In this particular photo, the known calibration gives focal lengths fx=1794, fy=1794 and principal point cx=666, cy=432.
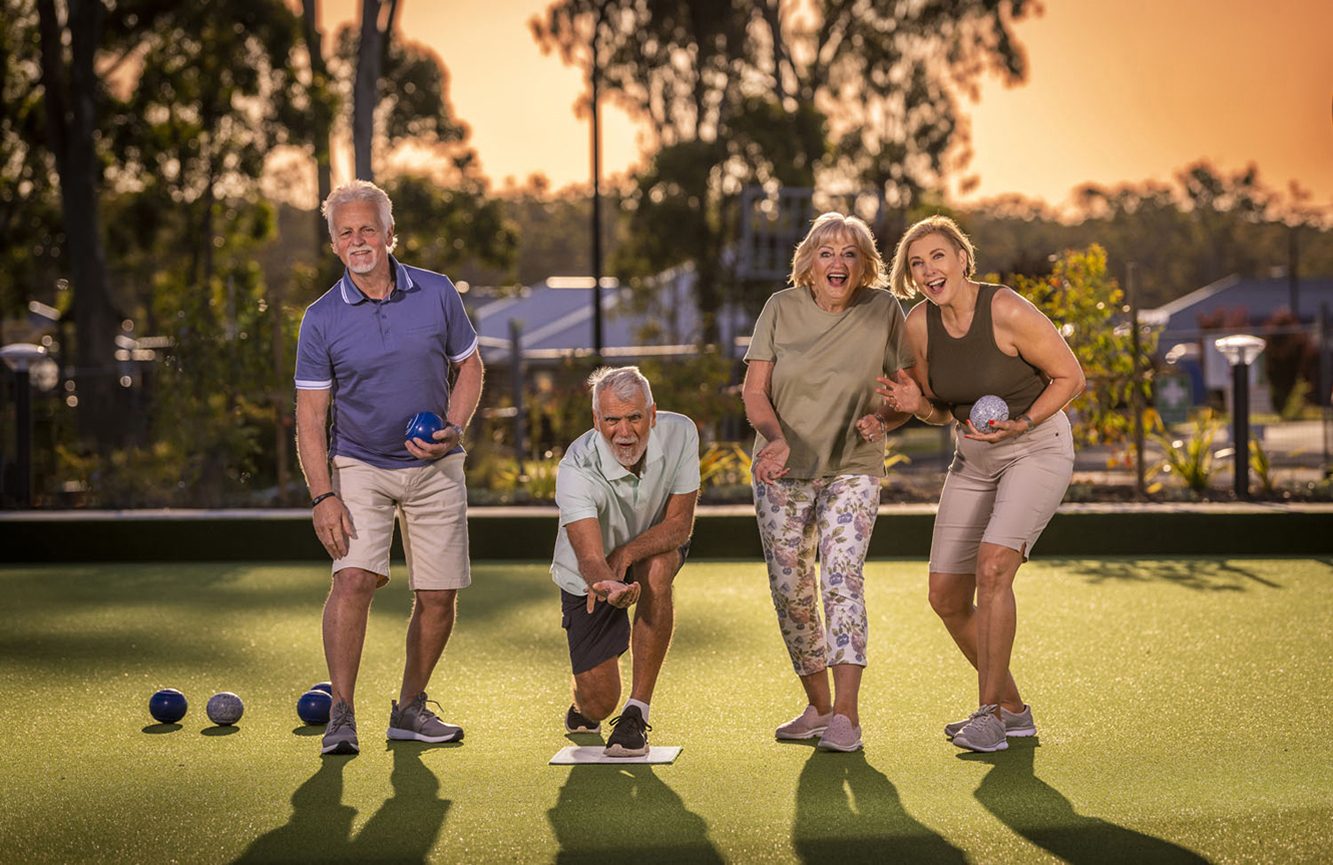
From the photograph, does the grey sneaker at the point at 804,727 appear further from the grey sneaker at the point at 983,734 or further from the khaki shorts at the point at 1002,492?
the khaki shorts at the point at 1002,492

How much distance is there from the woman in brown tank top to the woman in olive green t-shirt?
12cm

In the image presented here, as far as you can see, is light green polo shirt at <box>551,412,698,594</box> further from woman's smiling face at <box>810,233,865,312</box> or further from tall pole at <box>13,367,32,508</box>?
tall pole at <box>13,367,32,508</box>

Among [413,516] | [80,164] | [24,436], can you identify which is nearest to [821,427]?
[413,516]

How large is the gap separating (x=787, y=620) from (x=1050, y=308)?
29.5 feet

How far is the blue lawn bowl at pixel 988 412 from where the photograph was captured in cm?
568

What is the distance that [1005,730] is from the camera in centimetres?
583

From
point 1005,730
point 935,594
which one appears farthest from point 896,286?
point 1005,730

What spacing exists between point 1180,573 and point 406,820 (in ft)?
22.4

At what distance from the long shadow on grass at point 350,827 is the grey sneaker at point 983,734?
164 cm

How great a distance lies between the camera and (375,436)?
232 inches

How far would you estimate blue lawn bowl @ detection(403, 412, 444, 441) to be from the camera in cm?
578

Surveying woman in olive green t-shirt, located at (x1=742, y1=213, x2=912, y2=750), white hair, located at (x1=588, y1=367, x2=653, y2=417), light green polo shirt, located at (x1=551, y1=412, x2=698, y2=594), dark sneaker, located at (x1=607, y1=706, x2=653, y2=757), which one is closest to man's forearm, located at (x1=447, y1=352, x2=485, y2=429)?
light green polo shirt, located at (x1=551, y1=412, x2=698, y2=594)

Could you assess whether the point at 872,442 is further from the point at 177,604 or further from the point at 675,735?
the point at 177,604

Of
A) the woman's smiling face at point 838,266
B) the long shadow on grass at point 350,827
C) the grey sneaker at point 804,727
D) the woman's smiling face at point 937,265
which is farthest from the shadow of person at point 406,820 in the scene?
the woman's smiling face at point 937,265
